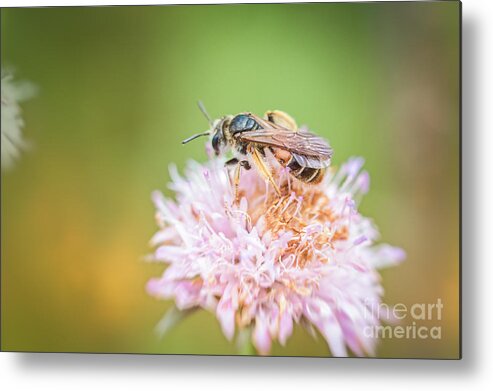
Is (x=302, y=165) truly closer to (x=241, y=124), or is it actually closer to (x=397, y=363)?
(x=241, y=124)

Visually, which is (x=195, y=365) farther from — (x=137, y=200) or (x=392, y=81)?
(x=392, y=81)

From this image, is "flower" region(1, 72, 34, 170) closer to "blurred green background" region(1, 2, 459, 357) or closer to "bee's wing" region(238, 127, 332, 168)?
"blurred green background" region(1, 2, 459, 357)

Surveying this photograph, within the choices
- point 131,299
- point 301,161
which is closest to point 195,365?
point 131,299

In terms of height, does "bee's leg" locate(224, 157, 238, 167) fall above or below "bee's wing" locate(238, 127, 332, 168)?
below

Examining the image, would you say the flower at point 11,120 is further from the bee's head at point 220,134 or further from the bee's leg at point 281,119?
the bee's leg at point 281,119

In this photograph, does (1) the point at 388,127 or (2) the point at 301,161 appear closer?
(2) the point at 301,161

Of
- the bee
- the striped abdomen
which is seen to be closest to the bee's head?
the bee
